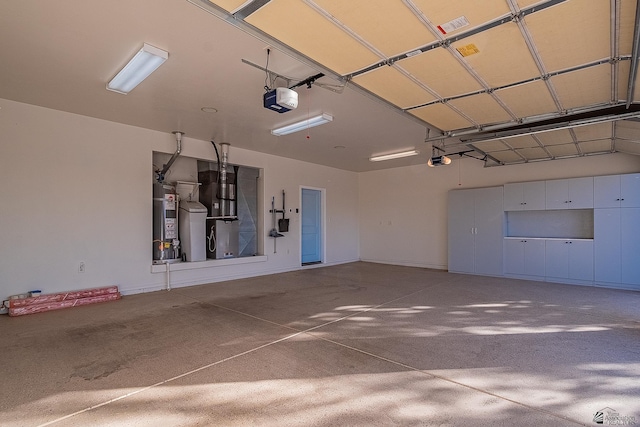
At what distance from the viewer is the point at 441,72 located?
2994 mm

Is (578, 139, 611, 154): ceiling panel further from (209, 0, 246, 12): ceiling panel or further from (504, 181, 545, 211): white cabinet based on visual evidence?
(209, 0, 246, 12): ceiling panel

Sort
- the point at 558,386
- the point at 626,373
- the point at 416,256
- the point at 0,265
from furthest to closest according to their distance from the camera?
the point at 416,256
the point at 0,265
the point at 626,373
the point at 558,386

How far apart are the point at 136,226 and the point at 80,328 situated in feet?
7.36

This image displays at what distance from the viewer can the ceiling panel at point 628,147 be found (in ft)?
17.2

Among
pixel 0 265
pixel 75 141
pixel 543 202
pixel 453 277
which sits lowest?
pixel 453 277

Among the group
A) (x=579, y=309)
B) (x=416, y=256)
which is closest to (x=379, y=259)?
(x=416, y=256)

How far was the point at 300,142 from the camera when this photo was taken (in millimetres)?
6508

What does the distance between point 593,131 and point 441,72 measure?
3.60 meters

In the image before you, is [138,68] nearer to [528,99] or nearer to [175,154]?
[175,154]

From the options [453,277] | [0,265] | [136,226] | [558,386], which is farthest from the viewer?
[453,277]

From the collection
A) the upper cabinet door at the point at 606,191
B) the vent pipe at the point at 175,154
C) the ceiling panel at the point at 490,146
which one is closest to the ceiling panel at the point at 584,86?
the ceiling panel at the point at 490,146

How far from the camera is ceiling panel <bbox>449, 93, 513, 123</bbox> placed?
11.9ft

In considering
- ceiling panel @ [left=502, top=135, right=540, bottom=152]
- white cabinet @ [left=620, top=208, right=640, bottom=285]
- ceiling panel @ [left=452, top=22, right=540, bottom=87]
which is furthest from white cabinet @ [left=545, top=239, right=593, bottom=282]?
ceiling panel @ [left=452, top=22, right=540, bottom=87]

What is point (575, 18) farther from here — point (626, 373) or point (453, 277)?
point (453, 277)
